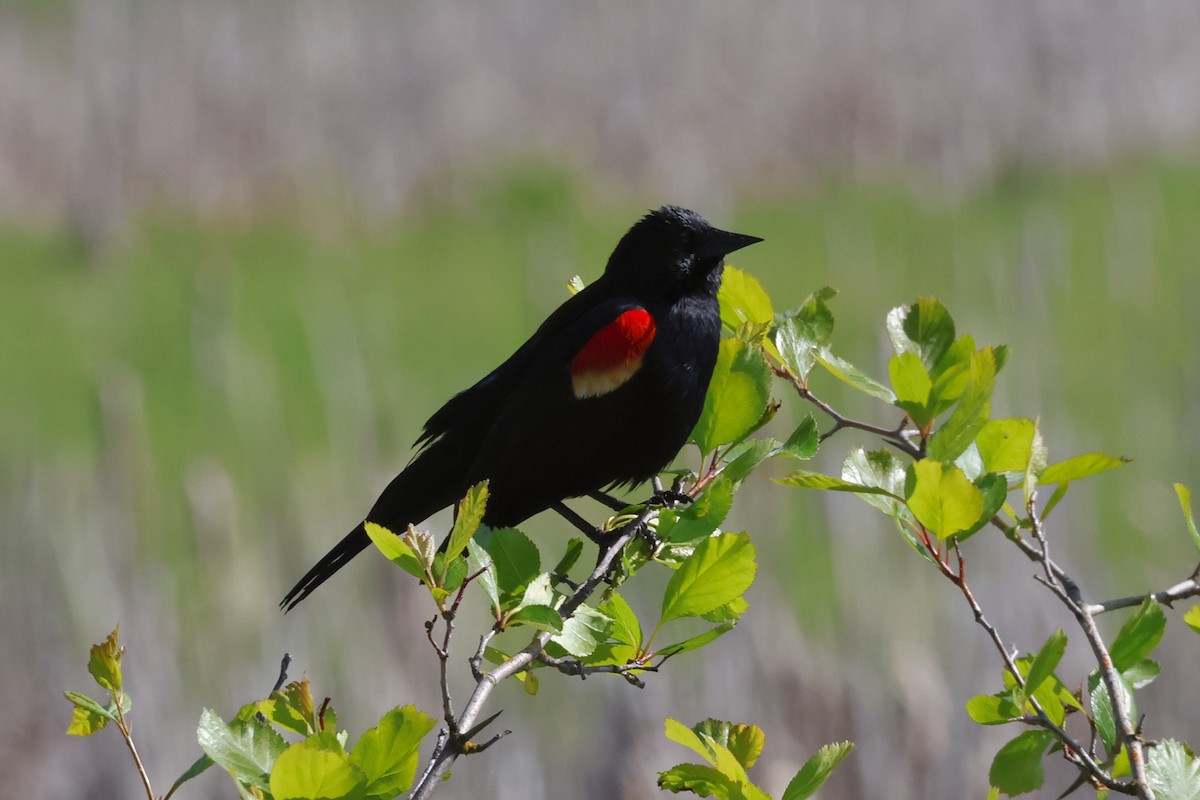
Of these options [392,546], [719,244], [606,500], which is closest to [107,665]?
[392,546]

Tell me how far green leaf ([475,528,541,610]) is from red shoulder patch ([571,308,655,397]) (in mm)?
662

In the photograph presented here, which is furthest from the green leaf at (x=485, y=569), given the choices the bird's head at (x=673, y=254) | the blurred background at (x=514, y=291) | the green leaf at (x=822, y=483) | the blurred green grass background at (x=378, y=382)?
the blurred green grass background at (x=378, y=382)

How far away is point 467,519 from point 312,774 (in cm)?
20

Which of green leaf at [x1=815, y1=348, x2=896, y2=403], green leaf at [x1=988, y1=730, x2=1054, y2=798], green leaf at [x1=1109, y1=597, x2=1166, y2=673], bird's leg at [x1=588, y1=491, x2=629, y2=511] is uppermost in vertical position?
bird's leg at [x1=588, y1=491, x2=629, y2=511]

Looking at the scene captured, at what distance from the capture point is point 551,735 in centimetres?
330

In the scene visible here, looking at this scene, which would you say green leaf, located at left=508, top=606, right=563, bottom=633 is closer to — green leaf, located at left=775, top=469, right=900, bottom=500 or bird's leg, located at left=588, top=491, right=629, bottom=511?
green leaf, located at left=775, top=469, right=900, bottom=500

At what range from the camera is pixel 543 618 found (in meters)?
1.11

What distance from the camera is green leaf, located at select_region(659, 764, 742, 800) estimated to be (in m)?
1.09

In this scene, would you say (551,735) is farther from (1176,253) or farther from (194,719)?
(1176,253)

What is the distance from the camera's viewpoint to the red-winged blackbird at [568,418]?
1.84 metres

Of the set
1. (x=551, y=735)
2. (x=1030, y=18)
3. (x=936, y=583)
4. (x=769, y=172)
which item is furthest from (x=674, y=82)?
(x=551, y=735)

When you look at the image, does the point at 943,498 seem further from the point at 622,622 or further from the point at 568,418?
the point at 568,418

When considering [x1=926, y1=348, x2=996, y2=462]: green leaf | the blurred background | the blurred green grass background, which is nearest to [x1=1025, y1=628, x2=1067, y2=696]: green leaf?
[x1=926, y1=348, x2=996, y2=462]: green leaf

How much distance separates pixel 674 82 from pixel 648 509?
830 centimetres
